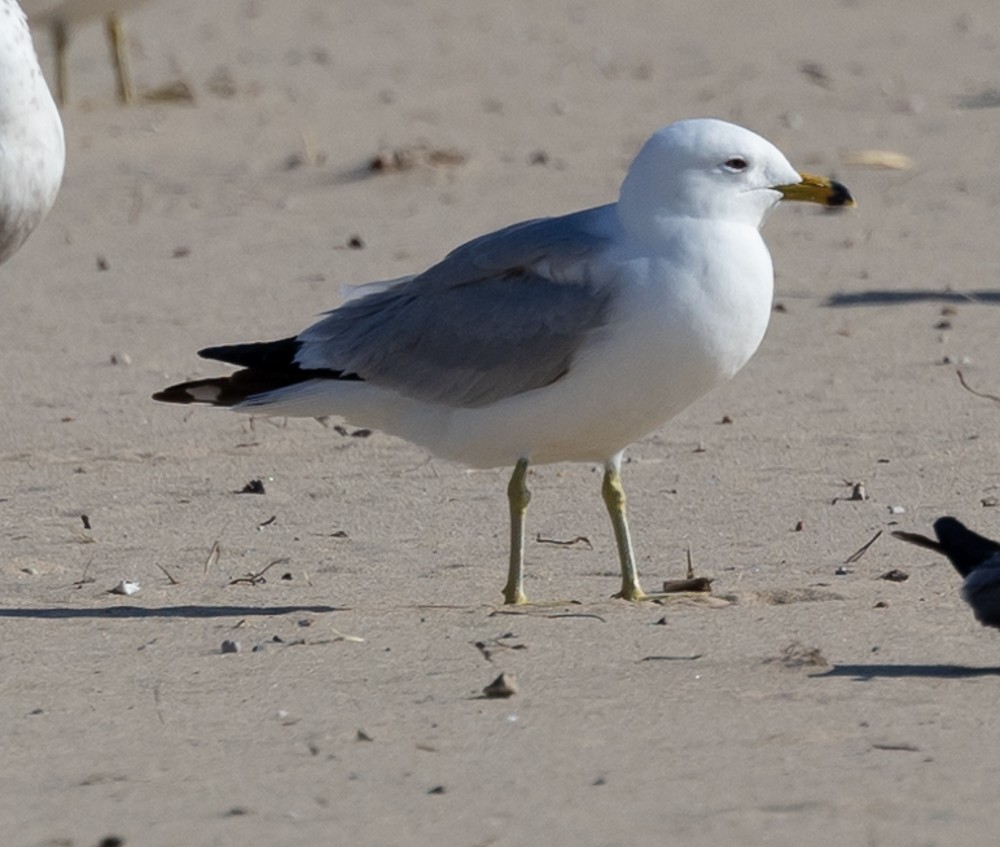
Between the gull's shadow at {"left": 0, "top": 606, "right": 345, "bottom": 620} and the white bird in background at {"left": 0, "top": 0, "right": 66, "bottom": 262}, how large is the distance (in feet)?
6.26

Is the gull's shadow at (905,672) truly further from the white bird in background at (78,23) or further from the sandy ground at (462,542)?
the white bird in background at (78,23)

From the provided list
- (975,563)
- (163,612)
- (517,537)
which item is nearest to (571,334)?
(517,537)

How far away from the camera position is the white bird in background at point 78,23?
1577cm

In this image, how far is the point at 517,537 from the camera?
20.0ft

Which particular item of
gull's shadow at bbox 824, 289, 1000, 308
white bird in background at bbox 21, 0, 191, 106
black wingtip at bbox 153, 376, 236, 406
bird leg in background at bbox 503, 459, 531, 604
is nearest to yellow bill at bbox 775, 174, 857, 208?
bird leg in background at bbox 503, 459, 531, 604

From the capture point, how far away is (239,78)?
16906 mm

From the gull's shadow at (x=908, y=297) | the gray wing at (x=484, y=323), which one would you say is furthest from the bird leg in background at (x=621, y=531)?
the gull's shadow at (x=908, y=297)

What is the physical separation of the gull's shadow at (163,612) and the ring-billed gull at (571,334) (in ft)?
1.96

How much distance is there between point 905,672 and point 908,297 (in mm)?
5033

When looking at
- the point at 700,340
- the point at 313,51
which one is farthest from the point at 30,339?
the point at 313,51

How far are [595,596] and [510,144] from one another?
822 cm

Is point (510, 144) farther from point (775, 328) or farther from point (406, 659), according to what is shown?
point (406, 659)

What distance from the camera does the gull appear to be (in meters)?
5.28

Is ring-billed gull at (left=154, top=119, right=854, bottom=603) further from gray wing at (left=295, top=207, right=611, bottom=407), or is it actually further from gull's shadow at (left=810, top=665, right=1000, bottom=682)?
gull's shadow at (left=810, top=665, right=1000, bottom=682)
